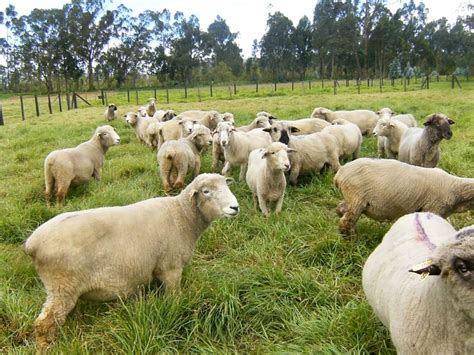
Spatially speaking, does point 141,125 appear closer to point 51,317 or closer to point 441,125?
point 441,125

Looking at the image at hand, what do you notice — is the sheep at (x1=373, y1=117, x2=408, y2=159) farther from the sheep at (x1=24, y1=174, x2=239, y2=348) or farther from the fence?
the fence

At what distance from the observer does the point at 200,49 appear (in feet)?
243

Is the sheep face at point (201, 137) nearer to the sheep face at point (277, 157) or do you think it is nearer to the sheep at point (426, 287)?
the sheep face at point (277, 157)

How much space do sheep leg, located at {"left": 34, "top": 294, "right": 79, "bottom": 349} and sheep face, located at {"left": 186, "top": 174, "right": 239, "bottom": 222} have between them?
4.92 ft

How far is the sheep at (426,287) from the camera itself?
1819mm

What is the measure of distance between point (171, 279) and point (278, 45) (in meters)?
72.4

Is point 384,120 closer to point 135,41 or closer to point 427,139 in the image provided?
point 427,139

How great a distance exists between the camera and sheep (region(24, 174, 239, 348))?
3.31 metres

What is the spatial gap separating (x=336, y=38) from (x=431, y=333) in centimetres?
6481

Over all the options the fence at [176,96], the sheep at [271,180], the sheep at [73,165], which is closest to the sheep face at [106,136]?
the sheep at [73,165]

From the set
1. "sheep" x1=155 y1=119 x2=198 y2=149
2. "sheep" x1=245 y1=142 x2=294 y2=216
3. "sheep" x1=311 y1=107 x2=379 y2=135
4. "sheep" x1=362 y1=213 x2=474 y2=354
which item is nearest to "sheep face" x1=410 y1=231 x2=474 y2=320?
"sheep" x1=362 y1=213 x2=474 y2=354

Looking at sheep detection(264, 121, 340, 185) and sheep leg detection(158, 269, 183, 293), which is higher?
sheep detection(264, 121, 340, 185)

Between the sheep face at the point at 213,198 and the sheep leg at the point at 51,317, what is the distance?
59.1 inches

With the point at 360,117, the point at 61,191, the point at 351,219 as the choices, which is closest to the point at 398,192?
the point at 351,219
